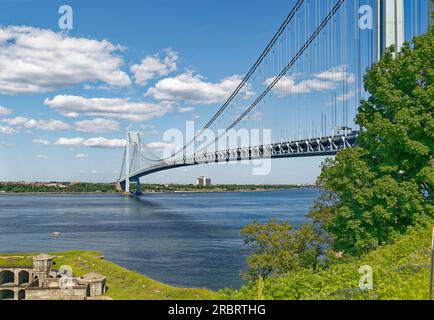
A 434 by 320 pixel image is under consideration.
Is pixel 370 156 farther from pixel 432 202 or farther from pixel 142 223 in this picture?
pixel 142 223

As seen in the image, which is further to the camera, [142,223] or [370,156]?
[142,223]

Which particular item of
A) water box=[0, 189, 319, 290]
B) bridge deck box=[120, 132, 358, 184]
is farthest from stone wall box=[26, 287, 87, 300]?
bridge deck box=[120, 132, 358, 184]

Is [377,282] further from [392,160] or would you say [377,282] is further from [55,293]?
[55,293]

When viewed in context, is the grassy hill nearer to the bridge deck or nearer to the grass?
the grass

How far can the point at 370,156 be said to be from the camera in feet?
48.3

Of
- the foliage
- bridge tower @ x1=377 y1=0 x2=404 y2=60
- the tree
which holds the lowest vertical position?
the foliage

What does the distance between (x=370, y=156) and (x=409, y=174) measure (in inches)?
58.2

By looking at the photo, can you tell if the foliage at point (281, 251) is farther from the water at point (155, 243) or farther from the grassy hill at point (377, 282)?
the water at point (155, 243)

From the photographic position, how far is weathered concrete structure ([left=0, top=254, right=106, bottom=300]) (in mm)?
28281

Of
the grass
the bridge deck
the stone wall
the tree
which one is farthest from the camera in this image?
the bridge deck

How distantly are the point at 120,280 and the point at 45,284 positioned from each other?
5.08 metres

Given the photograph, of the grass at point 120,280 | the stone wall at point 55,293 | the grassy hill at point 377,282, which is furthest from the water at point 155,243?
the grassy hill at point 377,282

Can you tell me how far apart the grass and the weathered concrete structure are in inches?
35.2
